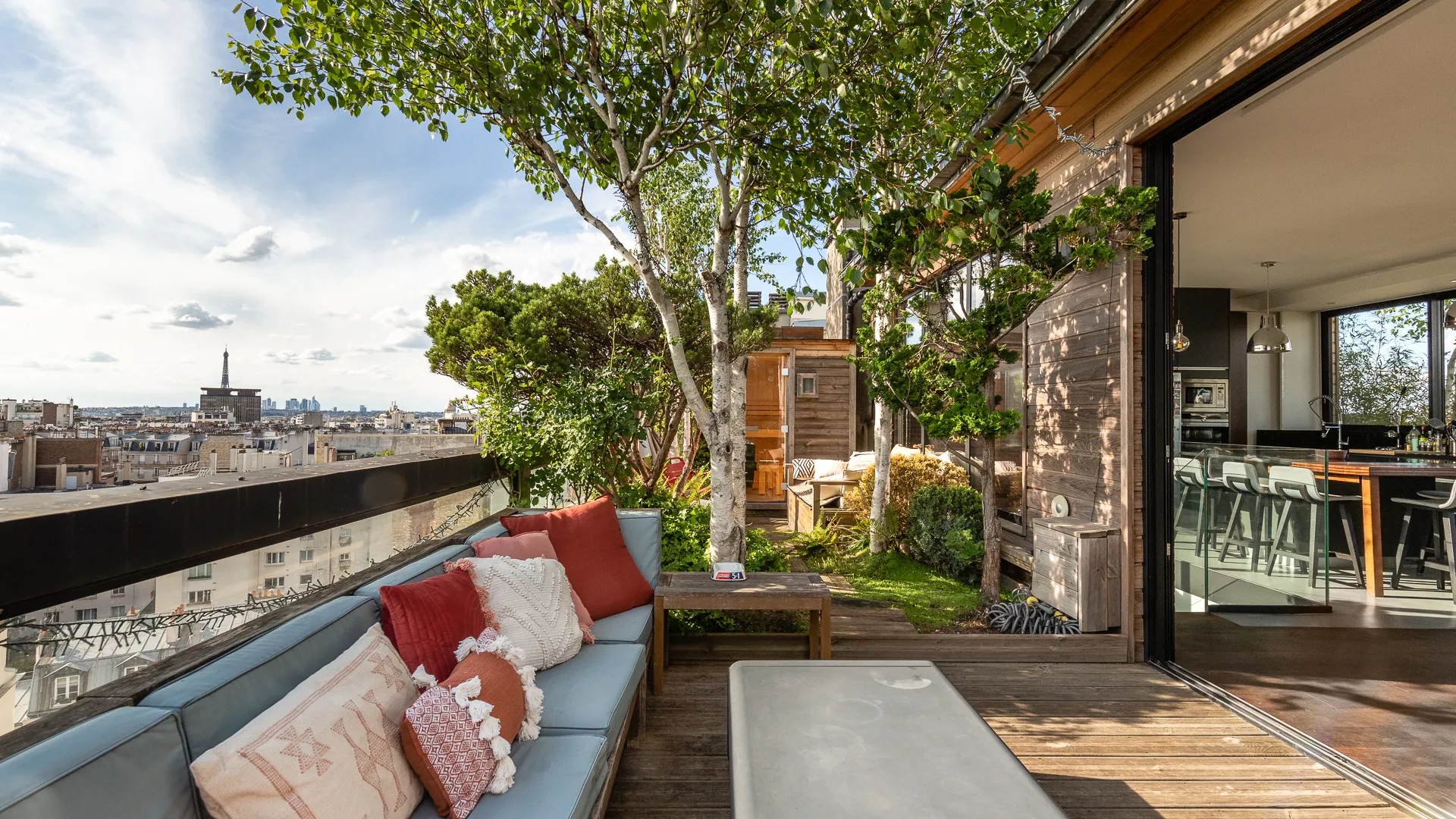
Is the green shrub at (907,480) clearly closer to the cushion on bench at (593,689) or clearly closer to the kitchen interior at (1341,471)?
the kitchen interior at (1341,471)

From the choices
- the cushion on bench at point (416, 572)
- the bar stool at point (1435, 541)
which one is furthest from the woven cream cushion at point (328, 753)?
the bar stool at point (1435, 541)

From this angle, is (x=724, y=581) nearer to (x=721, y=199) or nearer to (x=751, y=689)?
(x=751, y=689)

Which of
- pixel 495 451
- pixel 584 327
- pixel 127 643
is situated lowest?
pixel 127 643

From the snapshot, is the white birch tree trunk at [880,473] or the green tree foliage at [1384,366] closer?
the white birch tree trunk at [880,473]

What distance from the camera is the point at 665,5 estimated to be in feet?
9.09

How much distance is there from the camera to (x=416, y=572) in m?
2.08

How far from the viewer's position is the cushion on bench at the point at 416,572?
6.11ft

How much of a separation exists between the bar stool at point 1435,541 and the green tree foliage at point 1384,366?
377cm

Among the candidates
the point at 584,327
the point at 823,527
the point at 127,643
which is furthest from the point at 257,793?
the point at 823,527

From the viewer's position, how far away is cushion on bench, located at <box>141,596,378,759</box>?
1.11 metres

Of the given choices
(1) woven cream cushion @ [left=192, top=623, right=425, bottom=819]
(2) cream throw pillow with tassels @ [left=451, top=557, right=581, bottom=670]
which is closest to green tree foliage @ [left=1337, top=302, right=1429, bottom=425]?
(2) cream throw pillow with tassels @ [left=451, top=557, right=581, bottom=670]

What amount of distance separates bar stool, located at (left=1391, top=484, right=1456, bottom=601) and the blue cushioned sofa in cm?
544

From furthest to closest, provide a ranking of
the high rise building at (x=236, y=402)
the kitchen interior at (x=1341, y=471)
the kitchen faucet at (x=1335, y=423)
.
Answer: the kitchen faucet at (x=1335, y=423) → the high rise building at (x=236, y=402) → the kitchen interior at (x=1341, y=471)

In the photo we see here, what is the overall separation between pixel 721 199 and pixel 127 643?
9.60ft
